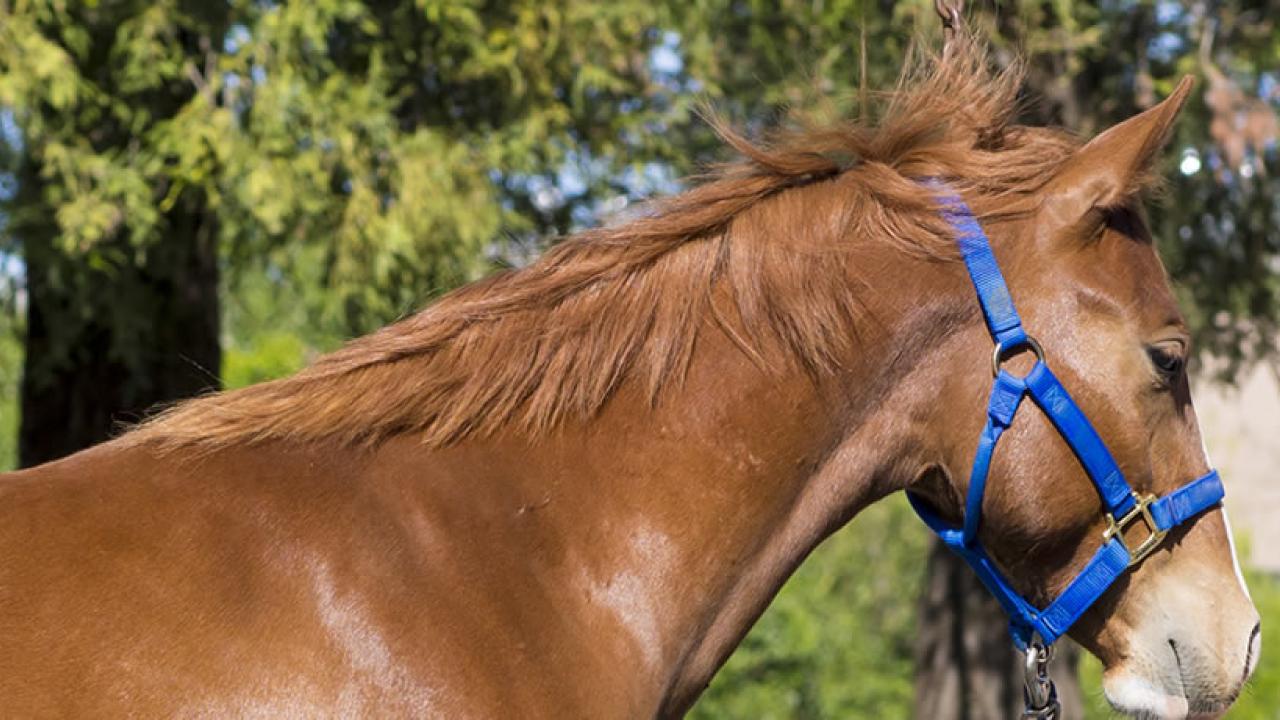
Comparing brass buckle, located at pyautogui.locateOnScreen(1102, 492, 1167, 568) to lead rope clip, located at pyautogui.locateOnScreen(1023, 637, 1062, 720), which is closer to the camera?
brass buckle, located at pyautogui.locateOnScreen(1102, 492, 1167, 568)

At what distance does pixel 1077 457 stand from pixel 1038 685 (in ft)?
1.78

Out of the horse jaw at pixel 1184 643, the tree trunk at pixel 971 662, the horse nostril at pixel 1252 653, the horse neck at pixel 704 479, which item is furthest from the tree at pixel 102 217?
the tree trunk at pixel 971 662

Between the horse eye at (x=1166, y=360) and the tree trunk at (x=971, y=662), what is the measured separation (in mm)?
5547

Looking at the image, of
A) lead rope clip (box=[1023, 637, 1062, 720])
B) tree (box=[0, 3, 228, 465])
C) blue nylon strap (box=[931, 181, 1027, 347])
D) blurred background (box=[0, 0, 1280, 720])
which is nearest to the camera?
blue nylon strap (box=[931, 181, 1027, 347])

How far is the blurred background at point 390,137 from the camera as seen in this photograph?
525 centimetres

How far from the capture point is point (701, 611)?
2.38 metres

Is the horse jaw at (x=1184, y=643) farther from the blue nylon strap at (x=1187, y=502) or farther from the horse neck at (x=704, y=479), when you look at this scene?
the horse neck at (x=704, y=479)

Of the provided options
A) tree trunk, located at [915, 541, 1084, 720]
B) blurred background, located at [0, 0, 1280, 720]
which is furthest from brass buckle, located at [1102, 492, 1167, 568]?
tree trunk, located at [915, 541, 1084, 720]

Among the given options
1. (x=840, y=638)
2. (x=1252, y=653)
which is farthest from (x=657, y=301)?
(x=840, y=638)

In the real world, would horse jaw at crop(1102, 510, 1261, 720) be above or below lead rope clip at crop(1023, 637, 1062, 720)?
above

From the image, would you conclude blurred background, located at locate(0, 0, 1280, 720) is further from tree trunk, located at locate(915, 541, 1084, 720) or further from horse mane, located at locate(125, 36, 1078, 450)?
horse mane, located at locate(125, 36, 1078, 450)

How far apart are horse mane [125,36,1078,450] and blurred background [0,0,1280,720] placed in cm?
152

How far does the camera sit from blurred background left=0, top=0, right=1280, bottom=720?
17.2ft

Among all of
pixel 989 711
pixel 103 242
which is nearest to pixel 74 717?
pixel 103 242
